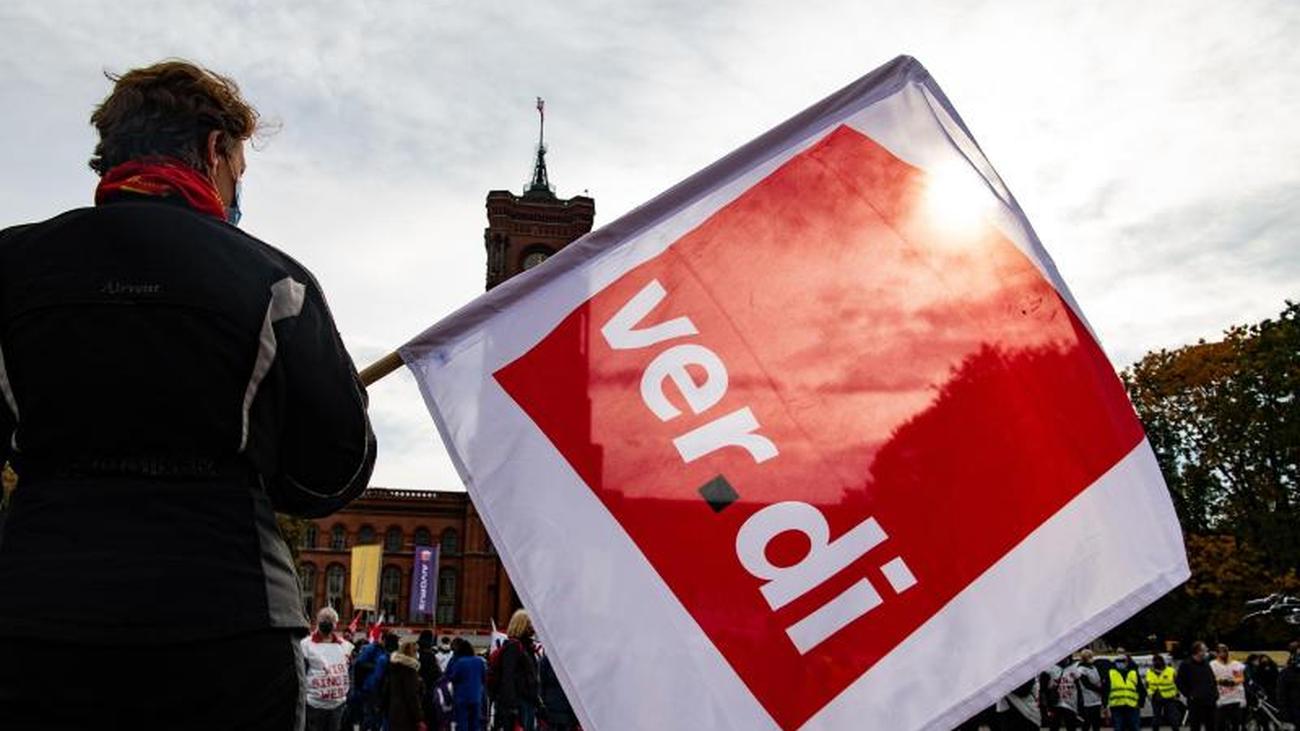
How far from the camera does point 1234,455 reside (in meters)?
40.7

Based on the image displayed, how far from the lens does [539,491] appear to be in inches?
128

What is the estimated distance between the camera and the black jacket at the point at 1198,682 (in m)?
18.1

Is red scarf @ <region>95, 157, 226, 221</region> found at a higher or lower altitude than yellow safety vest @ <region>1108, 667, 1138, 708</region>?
higher

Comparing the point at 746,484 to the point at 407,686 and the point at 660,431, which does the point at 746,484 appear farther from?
the point at 407,686

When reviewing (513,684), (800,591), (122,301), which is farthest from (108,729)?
(513,684)

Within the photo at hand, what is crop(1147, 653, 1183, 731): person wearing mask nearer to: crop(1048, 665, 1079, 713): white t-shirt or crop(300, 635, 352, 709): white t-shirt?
crop(1048, 665, 1079, 713): white t-shirt

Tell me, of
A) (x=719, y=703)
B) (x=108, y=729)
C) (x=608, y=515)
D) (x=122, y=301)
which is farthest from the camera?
(x=608, y=515)

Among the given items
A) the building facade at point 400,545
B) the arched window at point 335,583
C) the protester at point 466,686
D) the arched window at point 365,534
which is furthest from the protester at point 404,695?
the arched window at point 335,583

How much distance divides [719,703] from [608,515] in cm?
59

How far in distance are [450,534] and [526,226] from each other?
80.4 ft

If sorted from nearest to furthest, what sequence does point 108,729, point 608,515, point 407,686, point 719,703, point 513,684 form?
point 108,729 < point 719,703 < point 608,515 < point 407,686 < point 513,684

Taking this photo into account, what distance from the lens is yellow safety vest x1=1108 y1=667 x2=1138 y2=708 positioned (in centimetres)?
1802

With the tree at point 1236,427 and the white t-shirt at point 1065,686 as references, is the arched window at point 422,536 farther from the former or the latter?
the white t-shirt at point 1065,686

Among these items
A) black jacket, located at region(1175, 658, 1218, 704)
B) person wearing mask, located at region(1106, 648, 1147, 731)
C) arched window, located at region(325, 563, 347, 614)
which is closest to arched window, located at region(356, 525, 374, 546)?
arched window, located at region(325, 563, 347, 614)
